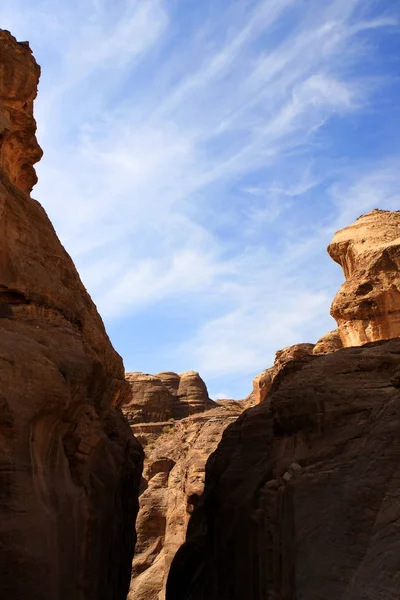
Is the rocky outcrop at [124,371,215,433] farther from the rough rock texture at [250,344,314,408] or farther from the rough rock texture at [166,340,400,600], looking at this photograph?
the rough rock texture at [166,340,400,600]

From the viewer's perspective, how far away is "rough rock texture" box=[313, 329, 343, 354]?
4520 centimetres

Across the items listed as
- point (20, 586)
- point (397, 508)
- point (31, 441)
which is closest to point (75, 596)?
point (20, 586)

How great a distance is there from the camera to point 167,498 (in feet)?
136

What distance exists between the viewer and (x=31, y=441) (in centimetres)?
1468

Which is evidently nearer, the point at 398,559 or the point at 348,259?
the point at 398,559

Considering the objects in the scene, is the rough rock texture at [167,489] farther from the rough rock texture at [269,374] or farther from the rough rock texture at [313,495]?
the rough rock texture at [313,495]

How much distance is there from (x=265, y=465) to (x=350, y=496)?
9139mm

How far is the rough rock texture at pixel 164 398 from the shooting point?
224 ft

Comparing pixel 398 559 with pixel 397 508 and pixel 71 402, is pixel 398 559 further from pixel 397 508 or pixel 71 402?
pixel 71 402

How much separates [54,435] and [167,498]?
1084 inches

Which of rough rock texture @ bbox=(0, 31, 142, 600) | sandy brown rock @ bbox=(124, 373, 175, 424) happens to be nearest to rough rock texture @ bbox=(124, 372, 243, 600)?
sandy brown rock @ bbox=(124, 373, 175, 424)

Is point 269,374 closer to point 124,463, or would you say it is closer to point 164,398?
point 164,398

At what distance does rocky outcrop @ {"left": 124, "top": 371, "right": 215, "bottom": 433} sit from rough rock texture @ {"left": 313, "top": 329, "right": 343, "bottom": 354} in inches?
956

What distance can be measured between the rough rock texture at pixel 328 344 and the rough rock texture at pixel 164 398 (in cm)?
2428
